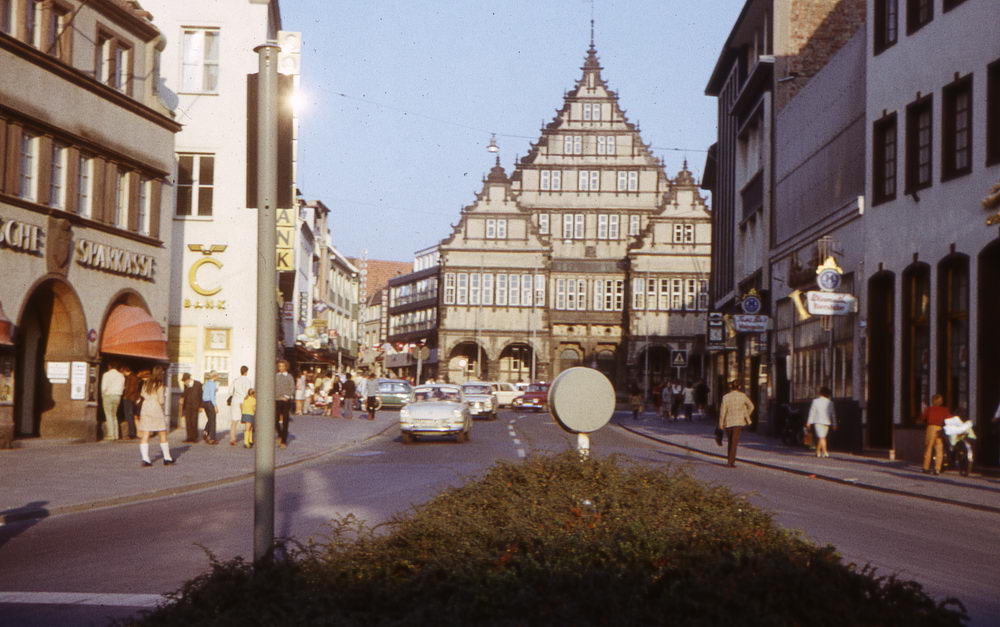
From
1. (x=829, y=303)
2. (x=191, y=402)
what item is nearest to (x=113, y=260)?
(x=191, y=402)

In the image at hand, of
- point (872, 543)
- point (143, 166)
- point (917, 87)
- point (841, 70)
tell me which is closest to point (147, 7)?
point (143, 166)

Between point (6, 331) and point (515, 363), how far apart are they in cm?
7536

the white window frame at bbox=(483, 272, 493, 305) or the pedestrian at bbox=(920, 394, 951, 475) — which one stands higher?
the white window frame at bbox=(483, 272, 493, 305)

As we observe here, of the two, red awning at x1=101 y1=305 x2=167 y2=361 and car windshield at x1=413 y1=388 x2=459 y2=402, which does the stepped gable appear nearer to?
car windshield at x1=413 y1=388 x2=459 y2=402

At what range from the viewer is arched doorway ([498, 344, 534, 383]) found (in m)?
99.1

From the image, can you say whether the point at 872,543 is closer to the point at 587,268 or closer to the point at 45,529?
the point at 45,529

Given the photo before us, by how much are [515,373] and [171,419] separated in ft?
204

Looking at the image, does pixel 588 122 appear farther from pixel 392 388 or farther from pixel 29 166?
pixel 29 166

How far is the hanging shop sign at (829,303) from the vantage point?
32.3 metres

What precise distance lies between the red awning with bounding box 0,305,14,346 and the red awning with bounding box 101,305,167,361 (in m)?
5.68

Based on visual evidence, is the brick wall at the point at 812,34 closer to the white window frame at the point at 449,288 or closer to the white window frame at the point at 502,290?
the white window frame at the point at 502,290

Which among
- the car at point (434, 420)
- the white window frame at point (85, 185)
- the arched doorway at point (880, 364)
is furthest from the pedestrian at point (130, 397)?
the arched doorway at point (880, 364)

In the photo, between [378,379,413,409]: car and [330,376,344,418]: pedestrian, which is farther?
[378,379,413,409]: car

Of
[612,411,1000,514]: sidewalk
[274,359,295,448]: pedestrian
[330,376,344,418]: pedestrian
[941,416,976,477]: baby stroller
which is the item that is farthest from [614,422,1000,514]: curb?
[330,376,344,418]: pedestrian
